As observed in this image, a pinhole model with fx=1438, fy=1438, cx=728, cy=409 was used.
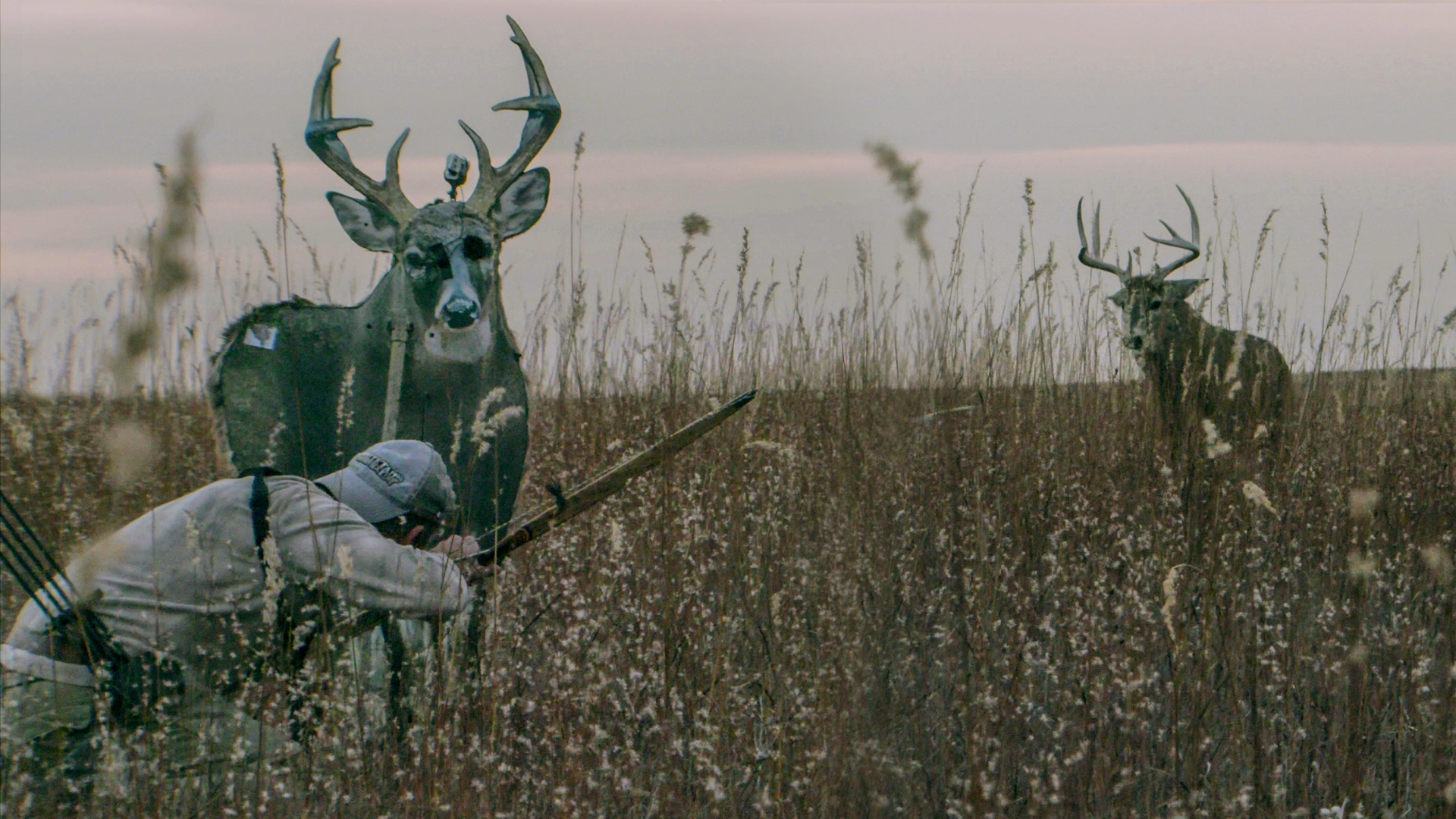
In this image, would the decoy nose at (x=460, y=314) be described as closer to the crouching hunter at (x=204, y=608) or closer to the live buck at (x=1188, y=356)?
the crouching hunter at (x=204, y=608)

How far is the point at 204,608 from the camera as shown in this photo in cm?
350

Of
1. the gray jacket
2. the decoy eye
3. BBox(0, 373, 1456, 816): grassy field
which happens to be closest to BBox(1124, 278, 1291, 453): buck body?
BBox(0, 373, 1456, 816): grassy field

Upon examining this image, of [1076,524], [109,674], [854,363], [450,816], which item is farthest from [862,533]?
[854,363]

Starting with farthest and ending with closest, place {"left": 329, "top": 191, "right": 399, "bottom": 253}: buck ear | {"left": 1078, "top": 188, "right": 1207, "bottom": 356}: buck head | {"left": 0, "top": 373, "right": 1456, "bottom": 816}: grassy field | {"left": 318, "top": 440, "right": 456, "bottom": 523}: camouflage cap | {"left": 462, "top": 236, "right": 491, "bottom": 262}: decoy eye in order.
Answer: {"left": 1078, "top": 188, "right": 1207, "bottom": 356}: buck head → {"left": 329, "top": 191, "right": 399, "bottom": 253}: buck ear → {"left": 462, "top": 236, "right": 491, "bottom": 262}: decoy eye → {"left": 318, "top": 440, "right": 456, "bottom": 523}: camouflage cap → {"left": 0, "top": 373, "right": 1456, "bottom": 816}: grassy field

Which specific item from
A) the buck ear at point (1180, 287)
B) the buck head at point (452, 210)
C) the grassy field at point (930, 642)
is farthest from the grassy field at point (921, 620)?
the buck ear at point (1180, 287)

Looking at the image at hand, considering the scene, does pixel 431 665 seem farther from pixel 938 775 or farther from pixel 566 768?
pixel 938 775

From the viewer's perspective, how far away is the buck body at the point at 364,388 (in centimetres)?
541

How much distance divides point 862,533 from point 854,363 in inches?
111

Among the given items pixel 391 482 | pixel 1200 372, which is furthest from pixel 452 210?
pixel 1200 372

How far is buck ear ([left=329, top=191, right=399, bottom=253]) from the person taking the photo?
5758 millimetres

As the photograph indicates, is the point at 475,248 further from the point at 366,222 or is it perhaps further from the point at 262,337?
the point at 262,337

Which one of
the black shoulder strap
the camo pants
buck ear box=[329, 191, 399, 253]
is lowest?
the camo pants

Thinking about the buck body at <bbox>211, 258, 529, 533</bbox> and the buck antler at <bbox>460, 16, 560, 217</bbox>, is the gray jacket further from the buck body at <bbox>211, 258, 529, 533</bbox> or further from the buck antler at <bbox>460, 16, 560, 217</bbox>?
the buck antler at <bbox>460, 16, 560, 217</bbox>

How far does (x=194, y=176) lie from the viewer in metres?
2.66
